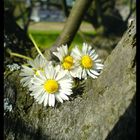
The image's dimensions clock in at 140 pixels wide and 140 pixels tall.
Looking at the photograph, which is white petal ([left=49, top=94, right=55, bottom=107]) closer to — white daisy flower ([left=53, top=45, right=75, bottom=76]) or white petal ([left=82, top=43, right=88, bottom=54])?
white daisy flower ([left=53, top=45, right=75, bottom=76])

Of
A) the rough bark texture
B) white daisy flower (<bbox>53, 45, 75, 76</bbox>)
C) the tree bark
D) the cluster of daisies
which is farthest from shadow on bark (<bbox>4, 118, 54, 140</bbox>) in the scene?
the tree bark

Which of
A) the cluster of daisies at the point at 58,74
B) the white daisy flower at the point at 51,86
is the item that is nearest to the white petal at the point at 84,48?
the cluster of daisies at the point at 58,74

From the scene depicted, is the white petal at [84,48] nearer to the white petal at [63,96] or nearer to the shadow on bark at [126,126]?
the white petal at [63,96]

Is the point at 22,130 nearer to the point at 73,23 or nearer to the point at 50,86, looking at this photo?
the point at 50,86

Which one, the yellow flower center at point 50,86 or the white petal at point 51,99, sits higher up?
the yellow flower center at point 50,86

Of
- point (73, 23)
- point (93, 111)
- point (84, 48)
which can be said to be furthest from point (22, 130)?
point (73, 23)
